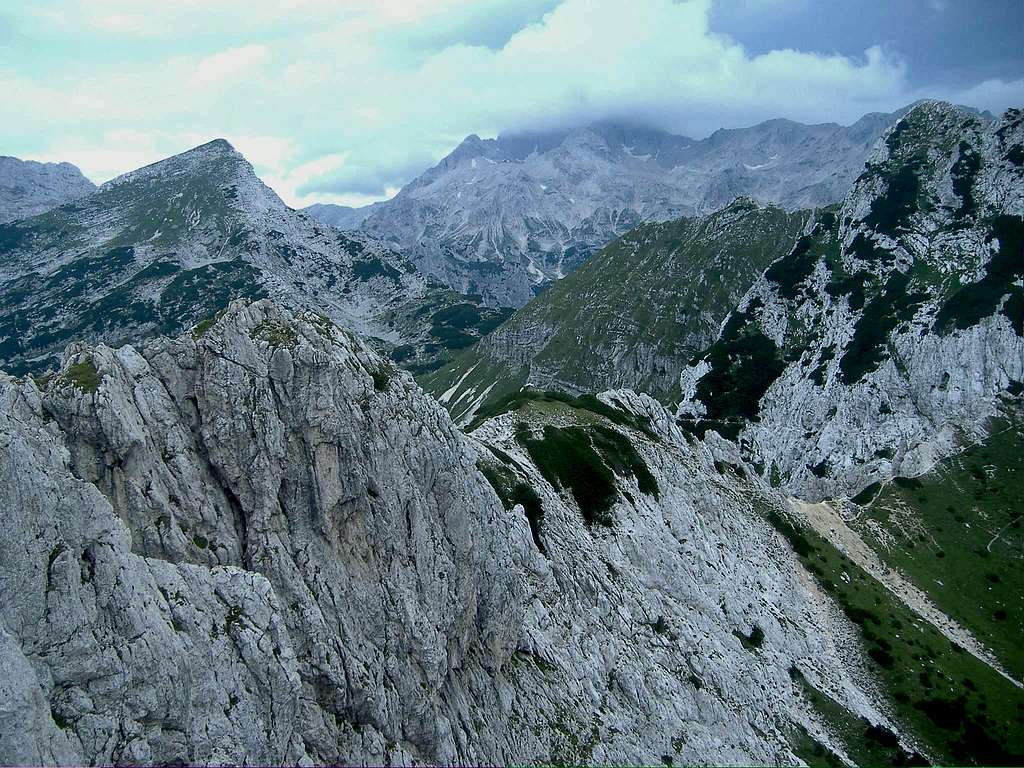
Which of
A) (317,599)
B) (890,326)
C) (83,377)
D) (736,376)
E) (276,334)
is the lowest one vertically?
(317,599)

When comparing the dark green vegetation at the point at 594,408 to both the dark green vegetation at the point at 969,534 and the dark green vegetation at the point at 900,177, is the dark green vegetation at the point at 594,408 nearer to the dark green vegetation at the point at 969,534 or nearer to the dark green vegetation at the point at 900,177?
the dark green vegetation at the point at 969,534

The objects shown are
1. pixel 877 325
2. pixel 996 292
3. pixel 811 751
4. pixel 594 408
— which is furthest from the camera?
pixel 877 325

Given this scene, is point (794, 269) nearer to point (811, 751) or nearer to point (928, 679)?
point (928, 679)

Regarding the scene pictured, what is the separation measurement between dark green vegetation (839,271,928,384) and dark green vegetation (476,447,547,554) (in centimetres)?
11542

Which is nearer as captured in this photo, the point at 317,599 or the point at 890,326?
the point at 317,599

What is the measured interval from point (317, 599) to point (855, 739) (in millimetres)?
51454

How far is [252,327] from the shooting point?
98.6ft

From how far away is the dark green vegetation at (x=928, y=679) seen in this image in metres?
57.4

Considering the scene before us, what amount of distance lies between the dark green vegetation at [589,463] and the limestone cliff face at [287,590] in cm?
1109

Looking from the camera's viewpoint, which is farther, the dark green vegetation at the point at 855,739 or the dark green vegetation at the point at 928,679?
the dark green vegetation at the point at 928,679

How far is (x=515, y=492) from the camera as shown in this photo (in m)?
54.2

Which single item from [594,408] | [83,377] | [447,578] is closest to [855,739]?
[594,408]

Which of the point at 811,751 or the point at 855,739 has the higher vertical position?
the point at 855,739

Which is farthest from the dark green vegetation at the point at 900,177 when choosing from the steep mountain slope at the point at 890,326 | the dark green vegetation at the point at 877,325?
the dark green vegetation at the point at 877,325
